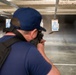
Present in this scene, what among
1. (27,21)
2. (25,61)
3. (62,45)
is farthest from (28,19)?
(62,45)

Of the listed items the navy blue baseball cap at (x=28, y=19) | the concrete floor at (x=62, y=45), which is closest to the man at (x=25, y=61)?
the navy blue baseball cap at (x=28, y=19)

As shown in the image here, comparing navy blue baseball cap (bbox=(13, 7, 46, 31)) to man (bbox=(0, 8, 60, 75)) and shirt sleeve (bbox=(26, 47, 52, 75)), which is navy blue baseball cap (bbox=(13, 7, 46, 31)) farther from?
shirt sleeve (bbox=(26, 47, 52, 75))

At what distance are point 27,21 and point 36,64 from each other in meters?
0.22

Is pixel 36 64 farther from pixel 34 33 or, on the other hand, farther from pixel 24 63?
pixel 34 33

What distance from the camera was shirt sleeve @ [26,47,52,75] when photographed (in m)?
1.01

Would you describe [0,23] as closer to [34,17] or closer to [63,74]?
[63,74]

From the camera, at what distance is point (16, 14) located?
113 centimetres

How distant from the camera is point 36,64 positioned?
102 cm

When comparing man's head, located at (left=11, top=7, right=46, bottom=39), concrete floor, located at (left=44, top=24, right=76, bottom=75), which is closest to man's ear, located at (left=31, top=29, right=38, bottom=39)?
man's head, located at (left=11, top=7, right=46, bottom=39)

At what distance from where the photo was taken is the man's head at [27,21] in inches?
43.2

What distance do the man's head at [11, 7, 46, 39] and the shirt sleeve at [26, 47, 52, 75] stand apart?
0.36 feet

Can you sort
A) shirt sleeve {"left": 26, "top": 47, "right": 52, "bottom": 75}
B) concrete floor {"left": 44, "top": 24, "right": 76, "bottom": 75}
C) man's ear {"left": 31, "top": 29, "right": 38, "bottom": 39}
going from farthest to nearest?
concrete floor {"left": 44, "top": 24, "right": 76, "bottom": 75}
man's ear {"left": 31, "top": 29, "right": 38, "bottom": 39}
shirt sleeve {"left": 26, "top": 47, "right": 52, "bottom": 75}

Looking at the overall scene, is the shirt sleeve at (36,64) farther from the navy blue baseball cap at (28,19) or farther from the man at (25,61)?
the navy blue baseball cap at (28,19)

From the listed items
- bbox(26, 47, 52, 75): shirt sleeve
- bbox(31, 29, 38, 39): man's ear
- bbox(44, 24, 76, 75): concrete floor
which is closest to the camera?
bbox(26, 47, 52, 75): shirt sleeve
